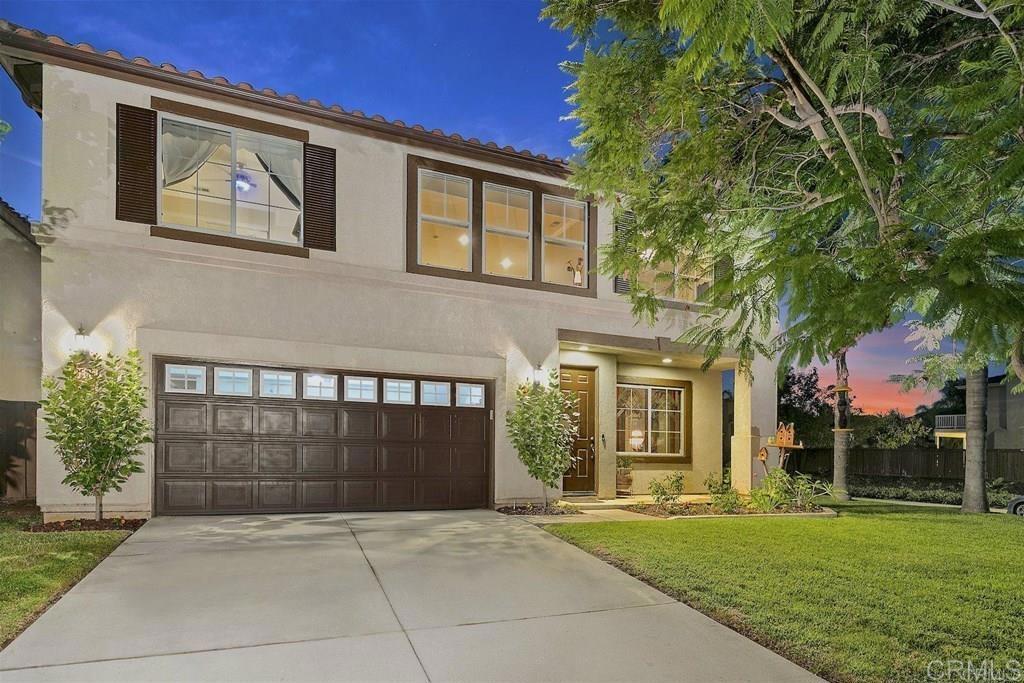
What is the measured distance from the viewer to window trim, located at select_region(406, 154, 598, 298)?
1017 cm

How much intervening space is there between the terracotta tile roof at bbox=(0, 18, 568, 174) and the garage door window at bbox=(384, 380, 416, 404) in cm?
410

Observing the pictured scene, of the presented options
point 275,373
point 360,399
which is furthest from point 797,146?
point 275,373

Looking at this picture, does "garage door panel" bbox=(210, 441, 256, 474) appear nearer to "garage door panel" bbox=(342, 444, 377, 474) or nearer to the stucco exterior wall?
the stucco exterior wall

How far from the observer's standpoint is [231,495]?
884 cm

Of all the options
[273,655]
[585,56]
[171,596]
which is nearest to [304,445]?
[171,596]

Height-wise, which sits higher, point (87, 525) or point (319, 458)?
point (319, 458)

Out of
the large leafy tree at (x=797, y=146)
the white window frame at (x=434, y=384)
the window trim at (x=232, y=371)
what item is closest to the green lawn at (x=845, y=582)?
the large leafy tree at (x=797, y=146)

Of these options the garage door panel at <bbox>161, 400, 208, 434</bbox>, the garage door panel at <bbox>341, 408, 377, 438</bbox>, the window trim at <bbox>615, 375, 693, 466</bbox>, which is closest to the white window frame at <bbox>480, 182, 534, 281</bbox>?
the garage door panel at <bbox>341, 408, 377, 438</bbox>

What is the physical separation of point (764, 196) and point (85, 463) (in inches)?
335

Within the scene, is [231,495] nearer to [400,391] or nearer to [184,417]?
[184,417]

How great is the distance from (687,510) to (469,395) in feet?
13.6

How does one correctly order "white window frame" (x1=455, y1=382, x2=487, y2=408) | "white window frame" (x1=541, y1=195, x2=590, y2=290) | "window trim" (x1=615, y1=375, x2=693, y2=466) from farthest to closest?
"window trim" (x1=615, y1=375, x2=693, y2=466)
"white window frame" (x1=541, y1=195, x2=590, y2=290)
"white window frame" (x1=455, y1=382, x2=487, y2=408)

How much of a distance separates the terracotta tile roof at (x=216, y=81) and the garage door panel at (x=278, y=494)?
576 centimetres

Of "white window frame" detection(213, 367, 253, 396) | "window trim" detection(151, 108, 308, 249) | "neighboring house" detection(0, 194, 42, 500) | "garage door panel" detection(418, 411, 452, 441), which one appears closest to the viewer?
"window trim" detection(151, 108, 308, 249)
